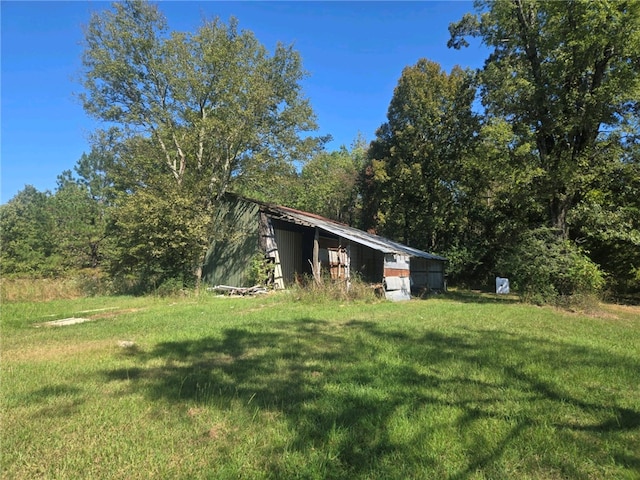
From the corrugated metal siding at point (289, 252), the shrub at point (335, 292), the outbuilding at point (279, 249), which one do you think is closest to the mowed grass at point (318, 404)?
the shrub at point (335, 292)

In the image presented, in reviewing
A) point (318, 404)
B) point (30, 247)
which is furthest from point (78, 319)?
point (30, 247)

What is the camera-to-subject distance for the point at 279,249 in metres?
17.3

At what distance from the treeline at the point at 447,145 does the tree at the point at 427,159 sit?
10cm

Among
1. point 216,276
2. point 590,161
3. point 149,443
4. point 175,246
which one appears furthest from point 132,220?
point 590,161

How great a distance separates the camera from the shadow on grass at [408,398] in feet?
8.84

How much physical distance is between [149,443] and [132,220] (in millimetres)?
13244

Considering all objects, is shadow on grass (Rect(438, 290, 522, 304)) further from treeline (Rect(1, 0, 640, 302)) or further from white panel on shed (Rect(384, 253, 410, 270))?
white panel on shed (Rect(384, 253, 410, 270))

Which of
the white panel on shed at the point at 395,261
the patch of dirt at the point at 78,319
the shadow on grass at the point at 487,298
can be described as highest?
the white panel on shed at the point at 395,261

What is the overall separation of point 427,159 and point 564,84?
11.7 metres

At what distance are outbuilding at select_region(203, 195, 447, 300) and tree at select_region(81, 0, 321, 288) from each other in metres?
1.48

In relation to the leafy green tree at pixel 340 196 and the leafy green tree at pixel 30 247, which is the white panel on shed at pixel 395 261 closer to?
the leafy green tree at pixel 340 196

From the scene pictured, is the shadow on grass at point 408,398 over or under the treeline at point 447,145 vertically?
under

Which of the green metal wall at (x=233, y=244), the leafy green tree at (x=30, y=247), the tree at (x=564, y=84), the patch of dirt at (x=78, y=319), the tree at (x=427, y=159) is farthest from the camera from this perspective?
the leafy green tree at (x=30, y=247)

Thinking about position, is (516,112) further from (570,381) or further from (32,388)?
(32,388)
